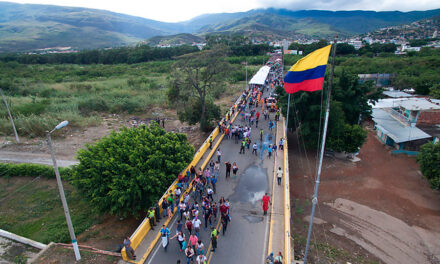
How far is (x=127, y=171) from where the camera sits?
14.0 m

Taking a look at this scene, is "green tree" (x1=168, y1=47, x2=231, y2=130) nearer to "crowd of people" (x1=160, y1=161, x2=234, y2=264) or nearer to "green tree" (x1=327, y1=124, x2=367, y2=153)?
"crowd of people" (x1=160, y1=161, x2=234, y2=264)

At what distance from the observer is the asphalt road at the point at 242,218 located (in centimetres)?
1082

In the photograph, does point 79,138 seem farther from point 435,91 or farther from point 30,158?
point 435,91

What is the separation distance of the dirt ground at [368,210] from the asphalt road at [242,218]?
138 inches

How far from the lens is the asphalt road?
1082 cm

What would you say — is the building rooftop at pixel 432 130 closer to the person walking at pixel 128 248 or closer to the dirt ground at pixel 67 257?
the person walking at pixel 128 248

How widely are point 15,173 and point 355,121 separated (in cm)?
3445

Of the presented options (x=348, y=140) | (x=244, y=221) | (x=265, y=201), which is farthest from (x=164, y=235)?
(x=348, y=140)

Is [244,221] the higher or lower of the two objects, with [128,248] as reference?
lower

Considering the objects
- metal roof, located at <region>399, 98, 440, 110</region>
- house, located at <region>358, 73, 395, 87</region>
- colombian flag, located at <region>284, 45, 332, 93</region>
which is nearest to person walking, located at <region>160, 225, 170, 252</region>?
colombian flag, located at <region>284, 45, 332, 93</region>

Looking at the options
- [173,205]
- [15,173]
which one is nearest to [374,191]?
[173,205]

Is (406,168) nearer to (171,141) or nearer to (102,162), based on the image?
(171,141)

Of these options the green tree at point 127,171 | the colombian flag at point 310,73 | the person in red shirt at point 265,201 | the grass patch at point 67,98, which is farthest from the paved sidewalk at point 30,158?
the colombian flag at point 310,73

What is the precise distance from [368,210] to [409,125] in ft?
57.4
